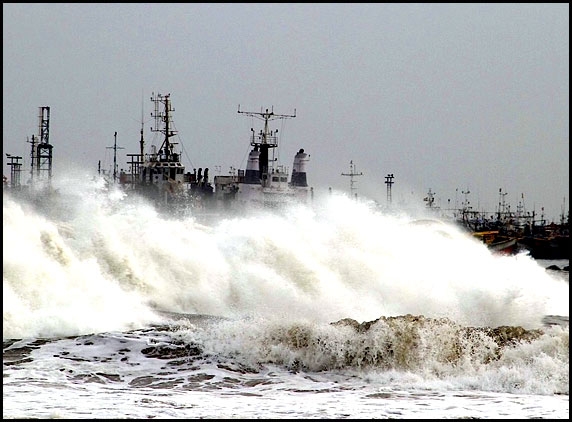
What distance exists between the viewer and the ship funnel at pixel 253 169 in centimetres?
6122

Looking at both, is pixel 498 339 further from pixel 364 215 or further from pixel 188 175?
pixel 188 175

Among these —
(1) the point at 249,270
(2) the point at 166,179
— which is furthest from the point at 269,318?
(2) the point at 166,179

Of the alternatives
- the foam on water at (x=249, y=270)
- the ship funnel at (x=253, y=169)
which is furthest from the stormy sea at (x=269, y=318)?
the ship funnel at (x=253, y=169)

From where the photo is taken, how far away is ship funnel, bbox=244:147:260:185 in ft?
201

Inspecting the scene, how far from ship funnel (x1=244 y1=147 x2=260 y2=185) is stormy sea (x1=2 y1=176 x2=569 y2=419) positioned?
84.5 feet

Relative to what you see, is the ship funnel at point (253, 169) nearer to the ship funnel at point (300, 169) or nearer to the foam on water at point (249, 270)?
the ship funnel at point (300, 169)

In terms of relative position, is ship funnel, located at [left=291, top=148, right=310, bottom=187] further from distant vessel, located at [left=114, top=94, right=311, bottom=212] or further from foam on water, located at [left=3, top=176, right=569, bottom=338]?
foam on water, located at [left=3, top=176, right=569, bottom=338]

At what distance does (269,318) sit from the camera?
20.0 meters

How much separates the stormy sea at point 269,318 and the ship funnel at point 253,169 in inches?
1014

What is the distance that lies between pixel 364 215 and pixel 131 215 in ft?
26.8

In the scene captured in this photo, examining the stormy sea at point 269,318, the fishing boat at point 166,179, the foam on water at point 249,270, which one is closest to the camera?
the stormy sea at point 269,318

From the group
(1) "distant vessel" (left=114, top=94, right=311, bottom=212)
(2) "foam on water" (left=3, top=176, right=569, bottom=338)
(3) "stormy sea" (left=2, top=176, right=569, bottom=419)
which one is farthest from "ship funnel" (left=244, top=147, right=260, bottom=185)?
(2) "foam on water" (left=3, top=176, right=569, bottom=338)

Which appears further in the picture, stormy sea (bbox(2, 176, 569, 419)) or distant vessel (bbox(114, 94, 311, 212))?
distant vessel (bbox(114, 94, 311, 212))

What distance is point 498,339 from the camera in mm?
17984
